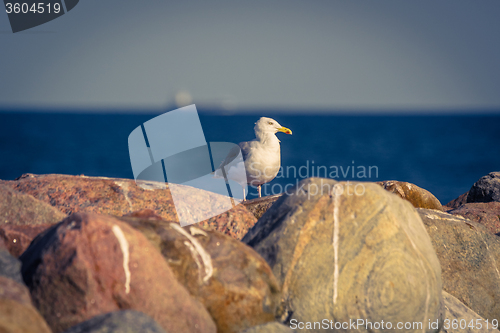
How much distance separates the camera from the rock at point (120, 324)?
2480 mm

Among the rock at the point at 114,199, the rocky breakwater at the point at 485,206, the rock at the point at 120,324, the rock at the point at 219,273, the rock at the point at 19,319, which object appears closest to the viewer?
the rock at the point at 19,319

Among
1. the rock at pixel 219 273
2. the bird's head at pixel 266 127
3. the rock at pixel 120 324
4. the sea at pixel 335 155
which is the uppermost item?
the rock at pixel 120 324

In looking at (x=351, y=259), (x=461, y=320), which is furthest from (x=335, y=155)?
(x=351, y=259)

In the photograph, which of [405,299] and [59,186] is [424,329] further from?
[59,186]

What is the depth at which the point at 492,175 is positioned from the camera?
9188 mm

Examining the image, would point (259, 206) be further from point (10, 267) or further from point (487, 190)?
point (487, 190)

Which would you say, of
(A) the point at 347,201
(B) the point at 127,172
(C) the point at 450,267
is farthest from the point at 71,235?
(B) the point at 127,172

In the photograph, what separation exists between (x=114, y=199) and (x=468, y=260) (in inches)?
195

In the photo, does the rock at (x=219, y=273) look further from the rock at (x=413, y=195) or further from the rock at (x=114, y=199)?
the rock at (x=413, y=195)

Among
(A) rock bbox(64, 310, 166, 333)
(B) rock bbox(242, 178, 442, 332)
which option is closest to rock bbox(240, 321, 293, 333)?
(B) rock bbox(242, 178, 442, 332)

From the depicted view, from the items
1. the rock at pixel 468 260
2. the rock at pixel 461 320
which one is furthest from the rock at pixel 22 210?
the rock at pixel 468 260

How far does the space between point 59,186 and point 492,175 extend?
29.3ft

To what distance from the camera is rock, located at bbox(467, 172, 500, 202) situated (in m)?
8.76

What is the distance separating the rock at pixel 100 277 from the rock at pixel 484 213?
20.0ft
